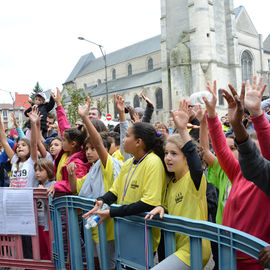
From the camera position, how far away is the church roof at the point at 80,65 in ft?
236

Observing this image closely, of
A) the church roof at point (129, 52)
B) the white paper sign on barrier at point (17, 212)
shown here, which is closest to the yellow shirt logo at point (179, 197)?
the white paper sign on barrier at point (17, 212)

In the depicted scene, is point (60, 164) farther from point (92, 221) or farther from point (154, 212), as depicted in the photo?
point (154, 212)

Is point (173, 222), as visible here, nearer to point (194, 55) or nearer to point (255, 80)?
point (255, 80)

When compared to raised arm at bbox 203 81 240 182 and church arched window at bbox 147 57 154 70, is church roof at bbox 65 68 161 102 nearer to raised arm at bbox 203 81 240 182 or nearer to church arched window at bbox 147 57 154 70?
church arched window at bbox 147 57 154 70

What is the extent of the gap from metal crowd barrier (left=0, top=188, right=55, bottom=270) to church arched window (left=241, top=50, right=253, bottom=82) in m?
44.5

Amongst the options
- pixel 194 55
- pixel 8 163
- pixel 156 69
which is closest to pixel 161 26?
pixel 194 55

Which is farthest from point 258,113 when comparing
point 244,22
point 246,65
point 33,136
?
point 244,22

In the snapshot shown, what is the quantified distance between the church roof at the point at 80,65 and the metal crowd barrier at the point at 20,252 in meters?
69.2

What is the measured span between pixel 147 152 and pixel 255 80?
1.47 meters

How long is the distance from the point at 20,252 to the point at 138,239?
2.08 metres

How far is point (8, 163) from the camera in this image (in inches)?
253

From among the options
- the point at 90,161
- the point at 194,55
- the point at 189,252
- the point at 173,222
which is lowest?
the point at 189,252

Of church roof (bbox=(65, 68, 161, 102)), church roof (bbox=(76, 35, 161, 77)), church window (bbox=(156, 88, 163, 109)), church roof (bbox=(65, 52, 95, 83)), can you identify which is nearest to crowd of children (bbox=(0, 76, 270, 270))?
church window (bbox=(156, 88, 163, 109))

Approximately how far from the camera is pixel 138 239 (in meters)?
2.69
